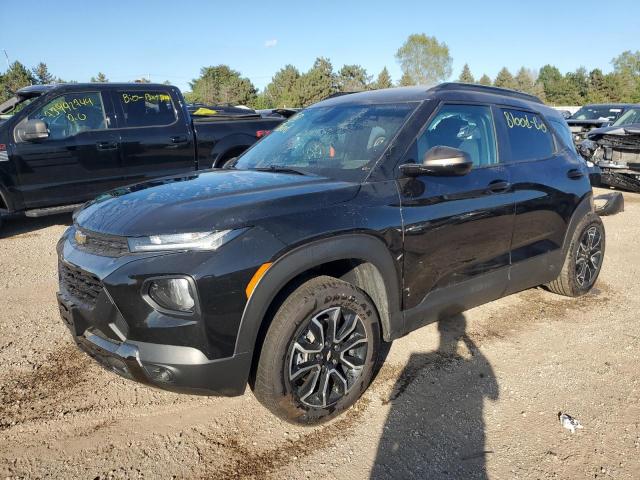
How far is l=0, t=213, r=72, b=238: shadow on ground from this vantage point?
23.5ft

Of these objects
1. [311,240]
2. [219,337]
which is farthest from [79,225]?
[311,240]

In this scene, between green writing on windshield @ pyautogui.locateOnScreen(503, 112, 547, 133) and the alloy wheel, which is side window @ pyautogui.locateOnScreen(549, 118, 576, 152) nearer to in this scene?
green writing on windshield @ pyautogui.locateOnScreen(503, 112, 547, 133)

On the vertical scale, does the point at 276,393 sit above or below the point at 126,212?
below

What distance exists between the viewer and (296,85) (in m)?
66.4

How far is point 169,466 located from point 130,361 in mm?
580

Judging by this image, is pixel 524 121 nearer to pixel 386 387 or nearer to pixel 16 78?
pixel 386 387

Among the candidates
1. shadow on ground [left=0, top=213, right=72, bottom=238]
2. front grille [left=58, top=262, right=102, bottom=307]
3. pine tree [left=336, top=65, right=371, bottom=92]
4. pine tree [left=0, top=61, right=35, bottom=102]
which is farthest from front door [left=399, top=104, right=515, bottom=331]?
pine tree [left=336, top=65, right=371, bottom=92]

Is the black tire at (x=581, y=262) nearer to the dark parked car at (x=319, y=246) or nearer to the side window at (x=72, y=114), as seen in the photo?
the dark parked car at (x=319, y=246)

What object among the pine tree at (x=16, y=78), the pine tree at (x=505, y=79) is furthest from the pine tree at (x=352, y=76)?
the pine tree at (x=16, y=78)

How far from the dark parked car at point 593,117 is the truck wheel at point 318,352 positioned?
1303cm

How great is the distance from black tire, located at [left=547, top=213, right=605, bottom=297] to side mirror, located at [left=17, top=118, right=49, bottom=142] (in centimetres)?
614

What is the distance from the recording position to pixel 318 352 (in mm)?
2670

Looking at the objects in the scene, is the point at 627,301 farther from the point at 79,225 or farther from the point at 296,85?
the point at 296,85

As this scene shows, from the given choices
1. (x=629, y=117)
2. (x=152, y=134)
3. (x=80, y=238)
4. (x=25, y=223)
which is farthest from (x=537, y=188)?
(x=629, y=117)
